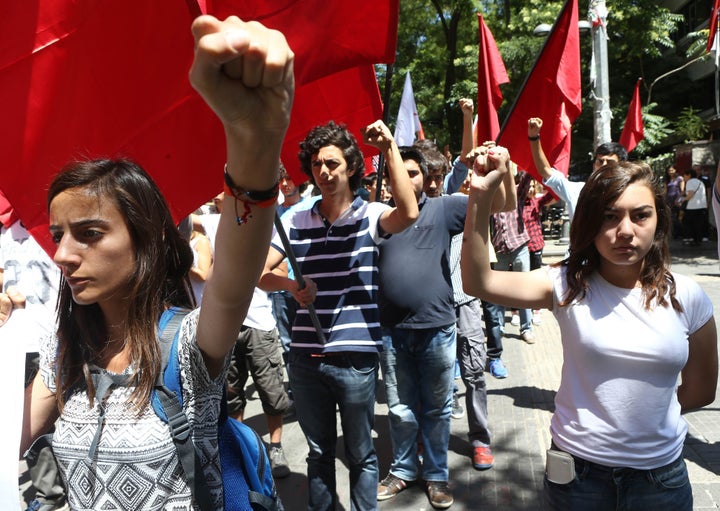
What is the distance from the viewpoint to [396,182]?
113 inches

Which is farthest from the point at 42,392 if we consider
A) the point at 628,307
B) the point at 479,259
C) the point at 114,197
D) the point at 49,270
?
the point at 49,270

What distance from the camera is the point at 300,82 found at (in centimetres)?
251

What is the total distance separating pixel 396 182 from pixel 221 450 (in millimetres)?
1642

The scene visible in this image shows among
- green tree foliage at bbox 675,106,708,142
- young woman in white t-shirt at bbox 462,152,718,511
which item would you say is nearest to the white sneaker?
young woman in white t-shirt at bbox 462,152,718,511

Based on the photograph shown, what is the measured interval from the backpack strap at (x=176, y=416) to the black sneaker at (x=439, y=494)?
7.94 feet

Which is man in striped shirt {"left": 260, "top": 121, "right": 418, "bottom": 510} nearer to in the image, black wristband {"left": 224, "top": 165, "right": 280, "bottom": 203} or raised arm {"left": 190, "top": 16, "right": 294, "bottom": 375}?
raised arm {"left": 190, "top": 16, "right": 294, "bottom": 375}

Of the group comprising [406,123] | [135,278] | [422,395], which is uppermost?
[406,123]

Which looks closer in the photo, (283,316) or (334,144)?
(334,144)

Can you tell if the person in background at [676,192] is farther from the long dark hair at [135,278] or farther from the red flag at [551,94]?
the long dark hair at [135,278]

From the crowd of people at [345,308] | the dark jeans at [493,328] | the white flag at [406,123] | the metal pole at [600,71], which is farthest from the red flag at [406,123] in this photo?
the metal pole at [600,71]

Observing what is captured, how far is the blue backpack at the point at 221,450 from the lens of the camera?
4.69ft

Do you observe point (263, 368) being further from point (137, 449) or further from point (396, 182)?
point (137, 449)

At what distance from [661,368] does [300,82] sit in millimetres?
1780

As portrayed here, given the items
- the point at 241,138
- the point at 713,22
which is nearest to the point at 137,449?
the point at 241,138
